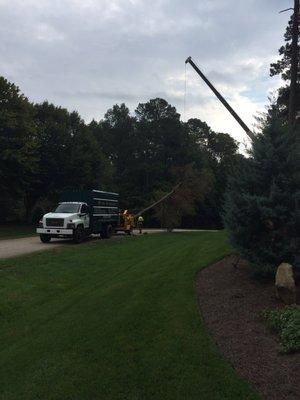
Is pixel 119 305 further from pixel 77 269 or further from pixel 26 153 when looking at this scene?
pixel 26 153

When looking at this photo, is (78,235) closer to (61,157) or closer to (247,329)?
(247,329)

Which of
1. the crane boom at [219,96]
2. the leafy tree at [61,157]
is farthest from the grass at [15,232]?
the crane boom at [219,96]

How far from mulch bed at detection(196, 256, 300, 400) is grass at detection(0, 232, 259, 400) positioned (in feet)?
0.66

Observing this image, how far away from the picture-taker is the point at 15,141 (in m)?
46.3

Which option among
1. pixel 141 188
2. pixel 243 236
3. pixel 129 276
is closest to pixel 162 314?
pixel 243 236

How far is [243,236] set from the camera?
34.5ft

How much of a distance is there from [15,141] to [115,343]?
41.3 m

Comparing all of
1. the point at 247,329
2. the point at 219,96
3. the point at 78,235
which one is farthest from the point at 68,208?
the point at 247,329

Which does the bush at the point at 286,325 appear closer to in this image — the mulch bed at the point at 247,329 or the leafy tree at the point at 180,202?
the mulch bed at the point at 247,329

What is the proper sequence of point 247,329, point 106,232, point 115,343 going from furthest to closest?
point 106,232, point 247,329, point 115,343

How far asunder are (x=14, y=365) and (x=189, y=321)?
2.53m

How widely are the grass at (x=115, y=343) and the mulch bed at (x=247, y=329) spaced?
20 centimetres

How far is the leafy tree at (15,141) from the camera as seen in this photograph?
45.7 m

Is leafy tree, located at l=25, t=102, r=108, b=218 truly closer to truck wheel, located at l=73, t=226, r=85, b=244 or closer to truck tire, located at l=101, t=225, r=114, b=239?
truck tire, located at l=101, t=225, r=114, b=239
